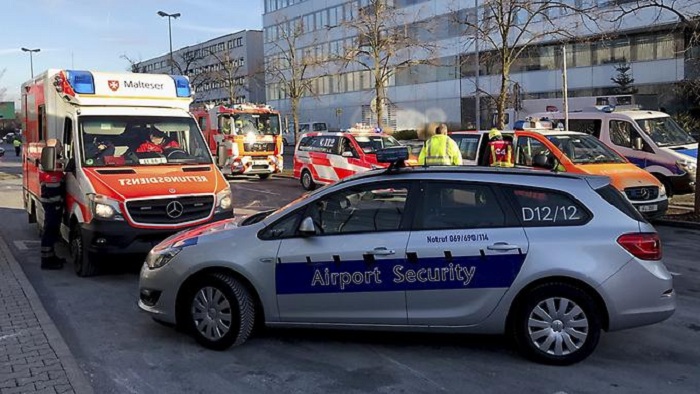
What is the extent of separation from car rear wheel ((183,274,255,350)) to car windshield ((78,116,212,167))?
379 centimetres

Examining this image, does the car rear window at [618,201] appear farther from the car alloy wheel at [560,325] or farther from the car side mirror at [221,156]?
the car side mirror at [221,156]

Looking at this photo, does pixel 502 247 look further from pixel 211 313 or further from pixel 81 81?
pixel 81 81

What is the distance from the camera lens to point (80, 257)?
27.1 feet

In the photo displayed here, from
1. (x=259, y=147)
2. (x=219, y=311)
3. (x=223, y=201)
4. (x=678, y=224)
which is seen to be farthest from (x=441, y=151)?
(x=259, y=147)

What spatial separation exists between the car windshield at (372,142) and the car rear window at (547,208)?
12.3m

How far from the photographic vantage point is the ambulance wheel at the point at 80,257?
26.6 ft

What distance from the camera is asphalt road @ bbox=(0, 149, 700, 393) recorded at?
182 inches

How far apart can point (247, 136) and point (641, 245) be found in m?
19.4

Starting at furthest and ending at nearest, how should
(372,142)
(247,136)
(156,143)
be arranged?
(247,136), (372,142), (156,143)

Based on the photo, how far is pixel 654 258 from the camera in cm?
496

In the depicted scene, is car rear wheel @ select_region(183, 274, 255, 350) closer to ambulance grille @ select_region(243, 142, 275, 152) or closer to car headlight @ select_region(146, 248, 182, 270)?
car headlight @ select_region(146, 248, 182, 270)

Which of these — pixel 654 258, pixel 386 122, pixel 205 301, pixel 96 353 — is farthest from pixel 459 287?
pixel 386 122

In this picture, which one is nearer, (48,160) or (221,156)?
(48,160)

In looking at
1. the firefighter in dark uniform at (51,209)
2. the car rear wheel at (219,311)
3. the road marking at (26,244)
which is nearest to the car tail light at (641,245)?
the car rear wheel at (219,311)
